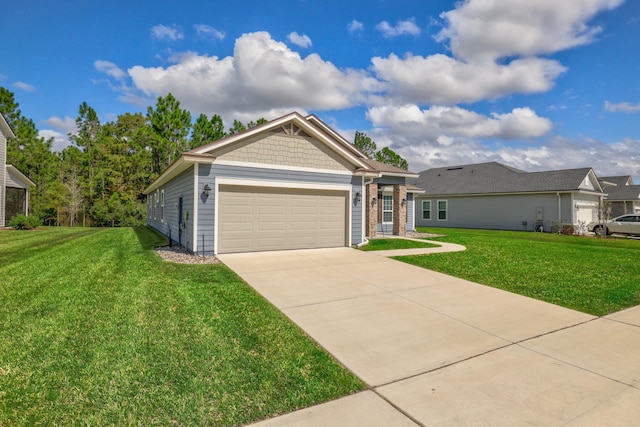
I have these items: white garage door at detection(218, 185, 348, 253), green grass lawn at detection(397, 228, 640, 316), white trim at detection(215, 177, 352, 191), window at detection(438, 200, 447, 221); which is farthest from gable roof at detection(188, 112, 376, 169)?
window at detection(438, 200, 447, 221)

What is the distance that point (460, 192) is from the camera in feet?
87.4

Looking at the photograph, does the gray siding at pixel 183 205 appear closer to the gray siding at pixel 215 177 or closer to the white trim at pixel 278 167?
the gray siding at pixel 215 177

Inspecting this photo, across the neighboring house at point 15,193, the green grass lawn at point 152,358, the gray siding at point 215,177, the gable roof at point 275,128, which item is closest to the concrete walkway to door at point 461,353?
the green grass lawn at point 152,358

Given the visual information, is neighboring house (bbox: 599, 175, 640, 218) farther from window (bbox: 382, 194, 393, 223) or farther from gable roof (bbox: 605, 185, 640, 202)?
window (bbox: 382, 194, 393, 223)

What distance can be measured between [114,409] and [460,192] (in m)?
27.5

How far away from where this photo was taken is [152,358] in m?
3.52

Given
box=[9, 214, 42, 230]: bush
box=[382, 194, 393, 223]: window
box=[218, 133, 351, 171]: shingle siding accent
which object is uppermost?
box=[218, 133, 351, 171]: shingle siding accent

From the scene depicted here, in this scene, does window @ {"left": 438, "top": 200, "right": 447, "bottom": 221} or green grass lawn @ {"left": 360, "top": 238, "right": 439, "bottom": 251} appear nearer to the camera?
green grass lawn @ {"left": 360, "top": 238, "right": 439, "bottom": 251}

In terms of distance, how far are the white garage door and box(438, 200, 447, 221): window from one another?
18135 mm

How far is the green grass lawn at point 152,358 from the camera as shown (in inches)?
105

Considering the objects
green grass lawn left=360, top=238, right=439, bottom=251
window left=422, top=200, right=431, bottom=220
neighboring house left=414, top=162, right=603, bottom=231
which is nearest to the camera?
green grass lawn left=360, top=238, right=439, bottom=251

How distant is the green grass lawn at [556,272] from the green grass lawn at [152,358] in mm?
5265

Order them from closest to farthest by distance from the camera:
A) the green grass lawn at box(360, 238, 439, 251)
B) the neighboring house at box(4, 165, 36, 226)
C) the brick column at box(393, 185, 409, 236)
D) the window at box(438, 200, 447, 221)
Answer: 1. the green grass lawn at box(360, 238, 439, 251)
2. the brick column at box(393, 185, 409, 236)
3. the neighboring house at box(4, 165, 36, 226)
4. the window at box(438, 200, 447, 221)

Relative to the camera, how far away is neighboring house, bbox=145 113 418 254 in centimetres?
1009
